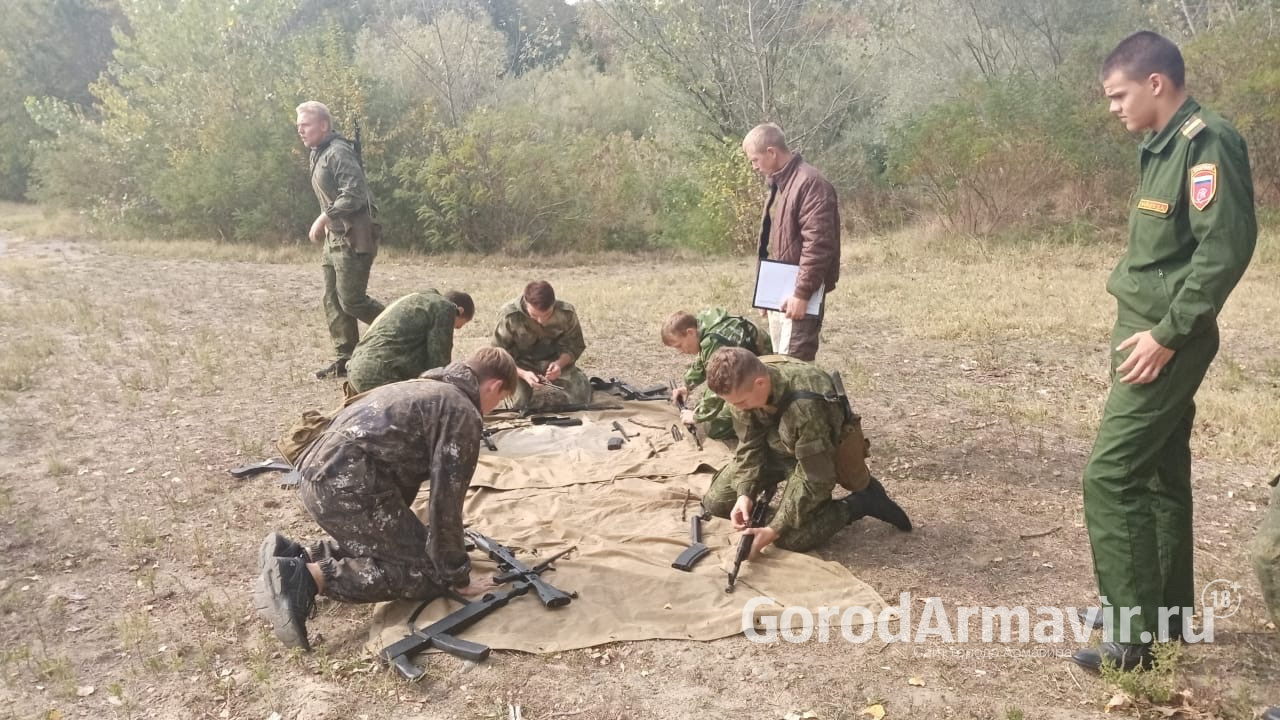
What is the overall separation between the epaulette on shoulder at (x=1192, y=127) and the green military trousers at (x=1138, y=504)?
2.06 ft

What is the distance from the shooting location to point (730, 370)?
3943mm

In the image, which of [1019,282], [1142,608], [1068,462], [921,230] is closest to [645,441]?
[1068,462]

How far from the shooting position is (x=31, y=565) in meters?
4.39

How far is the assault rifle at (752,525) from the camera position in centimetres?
403

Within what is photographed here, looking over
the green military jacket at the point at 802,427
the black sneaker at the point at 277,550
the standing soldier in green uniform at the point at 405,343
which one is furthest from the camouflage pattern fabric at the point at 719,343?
the black sneaker at the point at 277,550

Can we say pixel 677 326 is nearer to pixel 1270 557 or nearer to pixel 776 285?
pixel 776 285

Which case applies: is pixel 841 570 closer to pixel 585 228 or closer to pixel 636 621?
pixel 636 621

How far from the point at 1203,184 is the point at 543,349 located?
15.9ft

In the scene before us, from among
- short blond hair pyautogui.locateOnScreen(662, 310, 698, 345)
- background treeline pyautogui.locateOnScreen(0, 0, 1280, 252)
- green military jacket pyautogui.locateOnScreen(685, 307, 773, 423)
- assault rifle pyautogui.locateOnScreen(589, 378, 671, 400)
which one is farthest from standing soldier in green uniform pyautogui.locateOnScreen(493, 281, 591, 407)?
background treeline pyautogui.locateOnScreen(0, 0, 1280, 252)

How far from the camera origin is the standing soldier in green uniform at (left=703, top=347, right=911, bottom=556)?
4.03 m

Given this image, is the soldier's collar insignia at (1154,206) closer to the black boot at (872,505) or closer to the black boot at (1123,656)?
the black boot at (1123,656)

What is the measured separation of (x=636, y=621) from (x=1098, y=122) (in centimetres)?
1520

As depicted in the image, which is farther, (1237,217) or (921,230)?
(921,230)

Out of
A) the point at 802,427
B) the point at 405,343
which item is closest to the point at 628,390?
the point at 405,343
